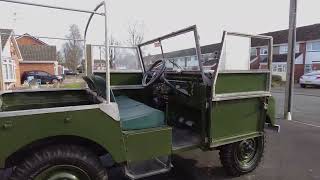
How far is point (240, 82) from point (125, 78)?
1.96m

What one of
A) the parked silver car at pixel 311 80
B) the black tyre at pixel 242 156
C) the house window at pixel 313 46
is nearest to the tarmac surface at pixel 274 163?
the black tyre at pixel 242 156

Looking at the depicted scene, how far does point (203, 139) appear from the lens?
3.77 m

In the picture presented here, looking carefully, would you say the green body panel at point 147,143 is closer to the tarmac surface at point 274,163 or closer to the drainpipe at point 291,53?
the tarmac surface at point 274,163

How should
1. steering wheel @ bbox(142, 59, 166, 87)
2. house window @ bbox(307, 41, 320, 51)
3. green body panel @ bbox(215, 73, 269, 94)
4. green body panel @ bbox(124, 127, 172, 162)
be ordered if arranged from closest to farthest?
green body panel @ bbox(124, 127, 172, 162) → green body panel @ bbox(215, 73, 269, 94) → steering wheel @ bbox(142, 59, 166, 87) → house window @ bbox(307, 41, 320, 51)

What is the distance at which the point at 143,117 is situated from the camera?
3342 mm

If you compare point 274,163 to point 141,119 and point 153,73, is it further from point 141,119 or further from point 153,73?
point 141,119

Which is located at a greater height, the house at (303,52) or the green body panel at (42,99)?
the house at (303,52)

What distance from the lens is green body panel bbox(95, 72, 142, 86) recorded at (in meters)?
4.93

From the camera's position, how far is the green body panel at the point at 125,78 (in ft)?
16.2

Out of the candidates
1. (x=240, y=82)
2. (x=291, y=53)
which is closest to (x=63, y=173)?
(x=240, y=82)

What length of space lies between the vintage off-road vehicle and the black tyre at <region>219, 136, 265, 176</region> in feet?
0.05

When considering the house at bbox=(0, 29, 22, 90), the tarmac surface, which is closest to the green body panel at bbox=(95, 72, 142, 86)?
the tarmac surface

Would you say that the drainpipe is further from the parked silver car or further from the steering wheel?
the parked silver car

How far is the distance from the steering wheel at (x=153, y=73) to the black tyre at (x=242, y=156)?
4.54 ft
